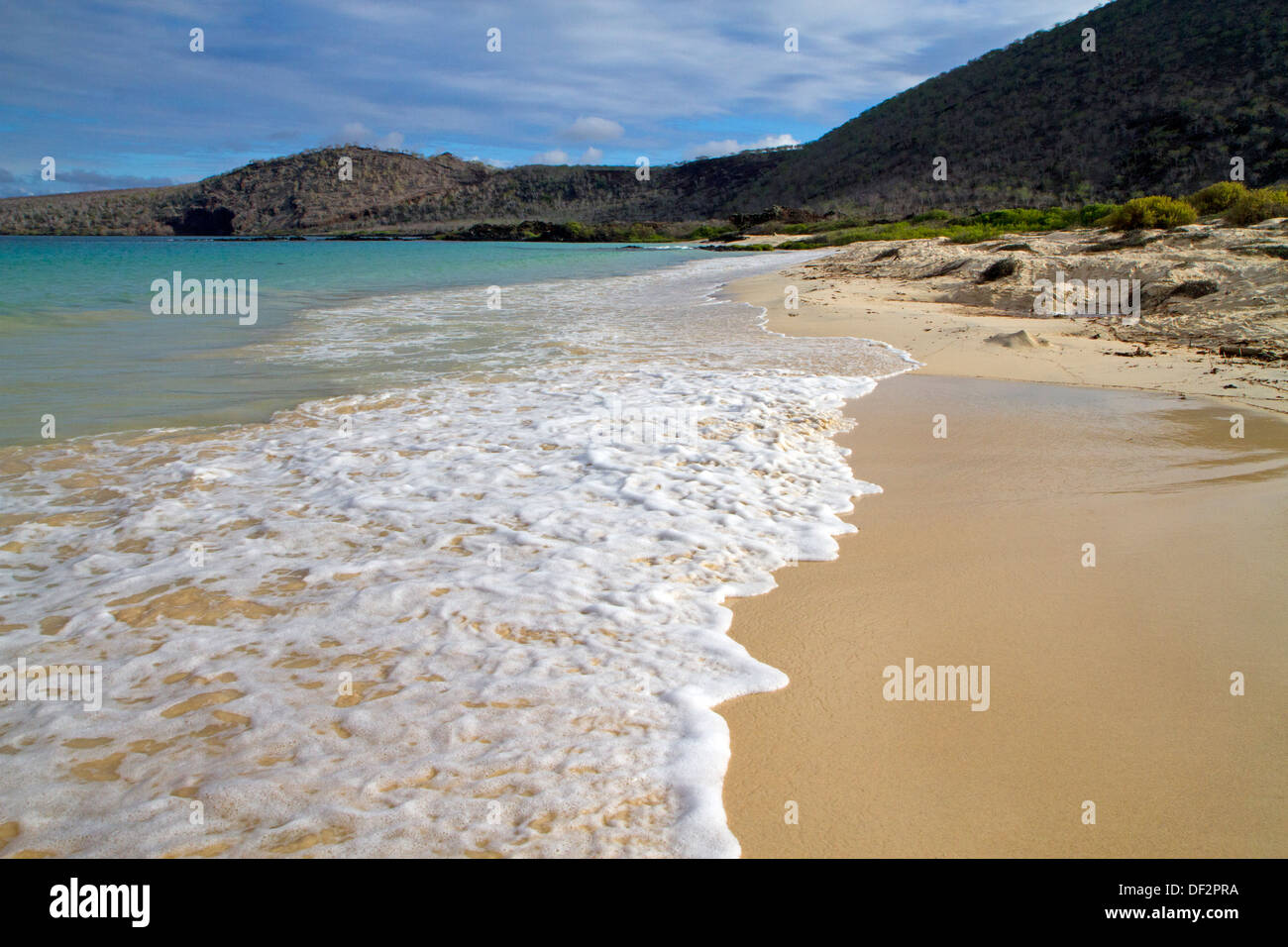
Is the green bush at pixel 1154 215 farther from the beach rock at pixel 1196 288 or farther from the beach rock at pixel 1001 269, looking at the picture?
the beach rock at pixel 1196 288

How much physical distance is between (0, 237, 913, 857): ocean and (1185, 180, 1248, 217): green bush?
16.5 metres

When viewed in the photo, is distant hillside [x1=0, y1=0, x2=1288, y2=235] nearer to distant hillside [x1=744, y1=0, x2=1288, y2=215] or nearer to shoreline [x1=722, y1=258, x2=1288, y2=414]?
distant hillside [x1=744, y1=0, x2=1288, y2=215]

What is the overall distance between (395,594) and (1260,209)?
784 inches

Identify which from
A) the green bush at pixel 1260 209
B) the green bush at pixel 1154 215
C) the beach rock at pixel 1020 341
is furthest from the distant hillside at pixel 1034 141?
the beach rock at pixel 1020 341

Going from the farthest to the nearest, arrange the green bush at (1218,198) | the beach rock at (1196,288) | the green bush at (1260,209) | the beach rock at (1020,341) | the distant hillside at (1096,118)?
the distant hillside at (1096,118) → the green bush at (1218,198) → the green bush at (1260,209) → the beach rock at (1196,288) → the beach rock at (1020,341)

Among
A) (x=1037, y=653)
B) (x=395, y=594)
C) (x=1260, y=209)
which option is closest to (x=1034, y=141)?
(x=1260, y=209)

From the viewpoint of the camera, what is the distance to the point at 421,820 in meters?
2.18

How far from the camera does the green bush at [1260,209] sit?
16.0 metres

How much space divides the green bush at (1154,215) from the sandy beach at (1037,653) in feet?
47.7

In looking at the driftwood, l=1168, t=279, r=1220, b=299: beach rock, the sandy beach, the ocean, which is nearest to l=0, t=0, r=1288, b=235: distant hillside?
l=1168, t=279, r=1220, b=299: beach rock
